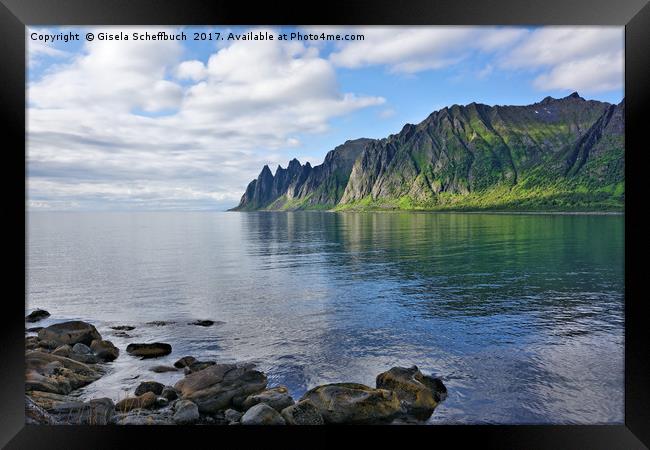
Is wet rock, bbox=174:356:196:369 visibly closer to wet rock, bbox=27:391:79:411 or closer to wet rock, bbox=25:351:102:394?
wet rock, bbox=25:351:102:394

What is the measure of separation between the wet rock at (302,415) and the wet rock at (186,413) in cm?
242

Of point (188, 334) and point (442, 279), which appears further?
point (442, 279)

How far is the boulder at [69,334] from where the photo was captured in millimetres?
17266

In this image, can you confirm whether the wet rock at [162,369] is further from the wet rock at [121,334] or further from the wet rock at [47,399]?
the wet rock at [121,334]

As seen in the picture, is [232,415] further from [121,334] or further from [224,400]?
[121,334]

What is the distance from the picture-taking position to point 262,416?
10.3 metres

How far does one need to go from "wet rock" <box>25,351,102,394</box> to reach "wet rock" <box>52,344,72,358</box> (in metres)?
1.96

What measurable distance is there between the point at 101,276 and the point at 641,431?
135 feet

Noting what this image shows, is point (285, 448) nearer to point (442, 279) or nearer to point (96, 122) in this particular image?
point (442, 279)

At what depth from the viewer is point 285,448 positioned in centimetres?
652

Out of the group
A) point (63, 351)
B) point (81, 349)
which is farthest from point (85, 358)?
point (63, 351)

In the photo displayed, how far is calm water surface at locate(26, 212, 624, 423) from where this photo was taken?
13547 millimetres

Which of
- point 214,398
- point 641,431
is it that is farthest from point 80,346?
point 641,431

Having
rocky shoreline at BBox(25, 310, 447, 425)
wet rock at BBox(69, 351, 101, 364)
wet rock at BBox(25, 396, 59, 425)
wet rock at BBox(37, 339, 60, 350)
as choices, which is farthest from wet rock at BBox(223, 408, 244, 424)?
wet rock at BBox(37, 339, 60, 350)
